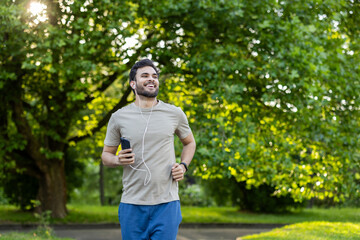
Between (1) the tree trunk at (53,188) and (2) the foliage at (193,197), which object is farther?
(2) the foliage at (193,197)

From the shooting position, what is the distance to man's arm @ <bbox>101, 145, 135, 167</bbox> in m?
3.44

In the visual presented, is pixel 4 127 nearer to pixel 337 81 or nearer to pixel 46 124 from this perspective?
pixel 46 124

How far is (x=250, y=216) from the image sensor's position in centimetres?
1909

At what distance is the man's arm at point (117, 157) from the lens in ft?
11.3

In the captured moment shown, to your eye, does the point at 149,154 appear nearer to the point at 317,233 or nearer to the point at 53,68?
the point at 317,233

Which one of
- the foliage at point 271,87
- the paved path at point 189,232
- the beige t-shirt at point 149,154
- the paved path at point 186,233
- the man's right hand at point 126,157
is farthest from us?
the paved path at point 189,232

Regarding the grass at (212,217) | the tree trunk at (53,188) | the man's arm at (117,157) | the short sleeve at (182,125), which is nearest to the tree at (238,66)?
the tree trunk at (53,188)

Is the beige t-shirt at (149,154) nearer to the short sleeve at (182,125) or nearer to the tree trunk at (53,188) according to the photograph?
the short sleeve at (182,125)

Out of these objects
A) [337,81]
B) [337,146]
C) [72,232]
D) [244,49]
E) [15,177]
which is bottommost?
[72,232]

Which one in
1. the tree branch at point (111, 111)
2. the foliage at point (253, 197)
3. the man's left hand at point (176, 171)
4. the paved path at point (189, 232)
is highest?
the tree branch at point (111, 111)

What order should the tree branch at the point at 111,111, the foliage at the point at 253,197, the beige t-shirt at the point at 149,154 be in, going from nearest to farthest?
the beige t-shirt at the point at 149,154, the tree branch at the point at 111,111, the foliage at the point at 253,197

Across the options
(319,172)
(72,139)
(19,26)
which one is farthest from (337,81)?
(72,139)

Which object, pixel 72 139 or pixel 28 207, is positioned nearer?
pixel 72 139

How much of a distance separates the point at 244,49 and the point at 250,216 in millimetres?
9206
